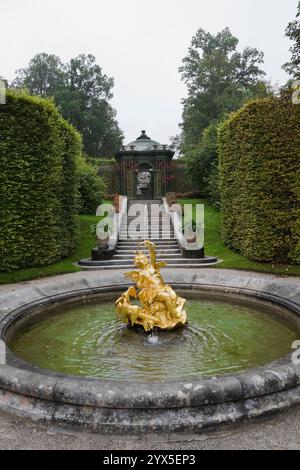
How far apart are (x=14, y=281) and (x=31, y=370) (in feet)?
23.5

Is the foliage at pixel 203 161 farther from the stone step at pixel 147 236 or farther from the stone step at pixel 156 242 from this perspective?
the stone step at pixel 156 242

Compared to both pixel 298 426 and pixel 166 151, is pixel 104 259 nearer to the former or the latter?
pixel 298 426

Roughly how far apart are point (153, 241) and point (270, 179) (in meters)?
5.38

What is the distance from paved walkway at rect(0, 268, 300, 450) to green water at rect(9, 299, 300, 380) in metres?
1.11

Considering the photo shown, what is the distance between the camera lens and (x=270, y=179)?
12312 mm

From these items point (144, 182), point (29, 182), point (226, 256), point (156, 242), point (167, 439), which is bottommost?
point (167, 439)

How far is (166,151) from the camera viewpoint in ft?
92.0

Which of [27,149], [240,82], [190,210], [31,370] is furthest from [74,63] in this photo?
[31,370]

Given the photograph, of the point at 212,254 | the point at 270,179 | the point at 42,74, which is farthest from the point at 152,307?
the point at 42,74

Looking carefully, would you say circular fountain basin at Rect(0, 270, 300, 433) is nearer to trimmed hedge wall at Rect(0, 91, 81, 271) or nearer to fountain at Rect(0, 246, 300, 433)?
fountain at Rect(0, 246, 300, 433)

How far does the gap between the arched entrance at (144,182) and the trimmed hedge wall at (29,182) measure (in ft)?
50.9

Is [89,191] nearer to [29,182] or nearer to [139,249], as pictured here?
[139,249]

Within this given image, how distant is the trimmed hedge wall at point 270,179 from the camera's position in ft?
39.1

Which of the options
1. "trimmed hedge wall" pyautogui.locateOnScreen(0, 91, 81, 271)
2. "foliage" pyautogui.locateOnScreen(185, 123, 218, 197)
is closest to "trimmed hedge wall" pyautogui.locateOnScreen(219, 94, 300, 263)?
"trimmed hedge wall" pyautogui.locateOnScreen(0, 91, 81, 271)
